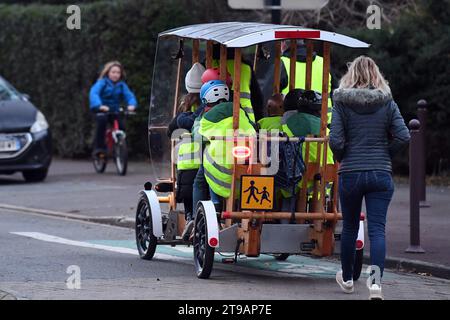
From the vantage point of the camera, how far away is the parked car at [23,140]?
18.6 m

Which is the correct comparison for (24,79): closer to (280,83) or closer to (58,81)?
(58,81)

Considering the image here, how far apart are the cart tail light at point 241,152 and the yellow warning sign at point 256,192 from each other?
17cm

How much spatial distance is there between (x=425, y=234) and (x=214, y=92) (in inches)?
136

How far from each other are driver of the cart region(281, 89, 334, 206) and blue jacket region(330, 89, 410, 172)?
0.93 m

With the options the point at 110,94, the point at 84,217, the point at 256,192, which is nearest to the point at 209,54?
the point at 256,192

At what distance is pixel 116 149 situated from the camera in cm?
1930

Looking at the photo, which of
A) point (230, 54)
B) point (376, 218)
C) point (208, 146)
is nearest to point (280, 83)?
point (230, 54)

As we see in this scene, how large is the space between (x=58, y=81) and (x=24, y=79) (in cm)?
137

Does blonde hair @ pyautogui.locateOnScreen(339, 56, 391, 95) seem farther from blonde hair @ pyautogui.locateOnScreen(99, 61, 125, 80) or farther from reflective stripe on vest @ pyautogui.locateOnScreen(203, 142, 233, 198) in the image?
blonde hair @ pyautogui.locateOnScreen(99, 61, 125, 80)

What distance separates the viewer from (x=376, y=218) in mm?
9172

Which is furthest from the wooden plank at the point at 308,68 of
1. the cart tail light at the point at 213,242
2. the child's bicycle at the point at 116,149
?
the child's bicycle at the point at 116,149

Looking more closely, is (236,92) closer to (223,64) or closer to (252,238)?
(223,64)

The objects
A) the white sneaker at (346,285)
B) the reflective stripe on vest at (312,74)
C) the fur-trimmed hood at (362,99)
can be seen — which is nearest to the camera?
the fur-trimmed hood at (362,99)

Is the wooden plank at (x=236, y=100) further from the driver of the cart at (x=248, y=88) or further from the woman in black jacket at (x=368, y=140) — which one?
Answer: the woman in black jacket at (x=368, y=140)
